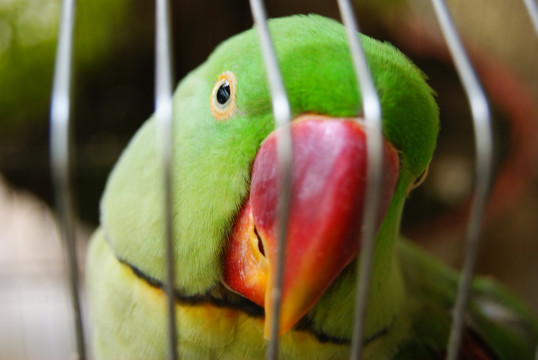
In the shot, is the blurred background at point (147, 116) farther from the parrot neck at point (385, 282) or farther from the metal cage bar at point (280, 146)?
the metal cage bar at point (280, 146)

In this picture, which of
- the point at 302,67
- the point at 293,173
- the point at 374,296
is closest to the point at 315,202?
the point at 293,173

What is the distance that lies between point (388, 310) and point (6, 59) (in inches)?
52.1

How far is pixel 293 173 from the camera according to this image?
433 mm

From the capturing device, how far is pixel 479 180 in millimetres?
366

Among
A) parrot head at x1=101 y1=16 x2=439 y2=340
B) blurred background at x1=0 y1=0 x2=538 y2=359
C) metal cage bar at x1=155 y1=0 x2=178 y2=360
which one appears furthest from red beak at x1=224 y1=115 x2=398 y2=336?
blurred background at x1=0 y1=0 x2=538 y2=359

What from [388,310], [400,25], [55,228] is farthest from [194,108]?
[55,228]

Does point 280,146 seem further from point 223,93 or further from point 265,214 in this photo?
point 223,93

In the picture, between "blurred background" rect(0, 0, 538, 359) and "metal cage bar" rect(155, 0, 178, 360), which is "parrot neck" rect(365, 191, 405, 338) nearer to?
"metal cage bar" rect(155, 0, 178, 360)

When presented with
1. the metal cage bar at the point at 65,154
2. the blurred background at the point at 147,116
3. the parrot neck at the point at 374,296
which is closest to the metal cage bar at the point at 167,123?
the metal cage bar at the point at 65,154

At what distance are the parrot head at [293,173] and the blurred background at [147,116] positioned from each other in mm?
815

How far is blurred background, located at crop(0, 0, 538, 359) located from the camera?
142 cm

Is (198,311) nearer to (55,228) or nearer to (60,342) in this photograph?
(55,228)

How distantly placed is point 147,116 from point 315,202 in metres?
1.36

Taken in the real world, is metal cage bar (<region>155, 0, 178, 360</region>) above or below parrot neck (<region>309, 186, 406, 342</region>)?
above
